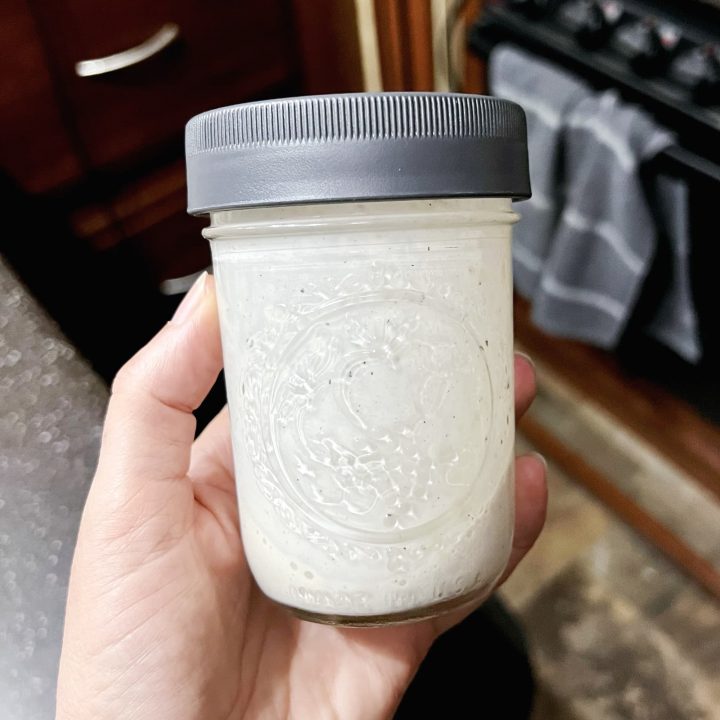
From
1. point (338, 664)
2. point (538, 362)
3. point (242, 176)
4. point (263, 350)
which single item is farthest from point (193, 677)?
point (538, 362)

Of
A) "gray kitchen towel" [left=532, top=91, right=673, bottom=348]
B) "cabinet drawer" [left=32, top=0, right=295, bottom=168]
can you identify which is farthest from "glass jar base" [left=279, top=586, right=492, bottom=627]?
"cabinet drawer" [left=32, top=0, right=295, bottom=168]

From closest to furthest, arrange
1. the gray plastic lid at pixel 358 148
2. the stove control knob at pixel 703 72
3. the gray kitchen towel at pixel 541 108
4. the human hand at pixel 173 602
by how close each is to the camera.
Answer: the gray plastic lid at pixel 358 148 → the human hand at pixel 173 602 → the stove control knob at pixel 703 72 → the gray kitchen towel at pixel 541 108

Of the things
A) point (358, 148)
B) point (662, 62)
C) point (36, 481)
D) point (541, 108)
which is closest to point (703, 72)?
point (662, 62)

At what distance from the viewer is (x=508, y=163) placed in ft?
1.36

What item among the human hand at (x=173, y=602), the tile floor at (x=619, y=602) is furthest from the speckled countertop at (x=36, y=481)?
the tile floor at (x=619, y=602)

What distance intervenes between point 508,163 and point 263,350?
19 cm

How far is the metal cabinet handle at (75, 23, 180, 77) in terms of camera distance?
749 mm

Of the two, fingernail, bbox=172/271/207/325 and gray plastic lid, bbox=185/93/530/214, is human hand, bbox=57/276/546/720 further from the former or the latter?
gray plastic lid, bbox=185/93/530/214

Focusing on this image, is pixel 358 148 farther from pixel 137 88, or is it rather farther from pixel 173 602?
pixel 137 88

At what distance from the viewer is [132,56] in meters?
0.77

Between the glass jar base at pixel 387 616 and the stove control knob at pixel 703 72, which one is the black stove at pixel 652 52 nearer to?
the stove control knob at pixel 703 72

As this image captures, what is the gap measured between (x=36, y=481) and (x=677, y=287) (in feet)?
2.30

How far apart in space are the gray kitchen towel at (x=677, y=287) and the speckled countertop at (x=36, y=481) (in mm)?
609

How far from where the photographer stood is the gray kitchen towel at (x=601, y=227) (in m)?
0.72
